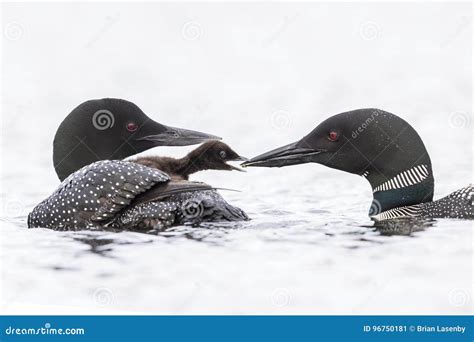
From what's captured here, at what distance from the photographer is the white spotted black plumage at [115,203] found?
6.79m

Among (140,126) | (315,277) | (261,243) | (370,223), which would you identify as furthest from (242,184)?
(315,277)

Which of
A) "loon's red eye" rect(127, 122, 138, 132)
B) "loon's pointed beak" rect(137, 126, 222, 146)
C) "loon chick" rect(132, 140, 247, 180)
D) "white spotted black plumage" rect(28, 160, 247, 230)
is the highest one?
"loon's red eye" rect(127, 122, 138, 132)

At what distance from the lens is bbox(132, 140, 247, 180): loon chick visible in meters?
7.72

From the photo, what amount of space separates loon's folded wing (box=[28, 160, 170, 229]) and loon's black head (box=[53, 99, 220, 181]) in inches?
28.3

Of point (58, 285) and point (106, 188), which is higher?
point (106, 188)

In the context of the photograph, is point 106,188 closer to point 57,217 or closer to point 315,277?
point 57,217

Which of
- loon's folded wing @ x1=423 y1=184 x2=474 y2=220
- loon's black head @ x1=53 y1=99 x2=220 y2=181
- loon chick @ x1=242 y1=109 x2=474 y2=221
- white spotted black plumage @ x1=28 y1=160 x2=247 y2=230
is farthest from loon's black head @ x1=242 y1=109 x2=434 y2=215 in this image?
loon's black head @ x1=53 y1=99 x2=220 y2=181

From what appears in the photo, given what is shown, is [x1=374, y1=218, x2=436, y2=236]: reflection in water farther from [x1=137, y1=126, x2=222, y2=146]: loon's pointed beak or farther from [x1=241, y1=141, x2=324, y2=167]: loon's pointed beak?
[x1=137, y1=126, x2=222, y2=146]: loon's pointed beak

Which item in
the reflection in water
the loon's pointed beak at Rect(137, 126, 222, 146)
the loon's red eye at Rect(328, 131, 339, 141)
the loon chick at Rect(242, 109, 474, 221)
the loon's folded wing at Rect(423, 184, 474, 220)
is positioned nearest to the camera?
the reflection in water

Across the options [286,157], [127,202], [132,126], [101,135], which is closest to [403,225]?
[286,157]

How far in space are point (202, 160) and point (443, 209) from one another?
168 centimetres

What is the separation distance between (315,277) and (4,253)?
1.82 m

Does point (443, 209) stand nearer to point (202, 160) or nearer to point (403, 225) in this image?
point (403, 225)

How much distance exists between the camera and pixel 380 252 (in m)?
6.09
